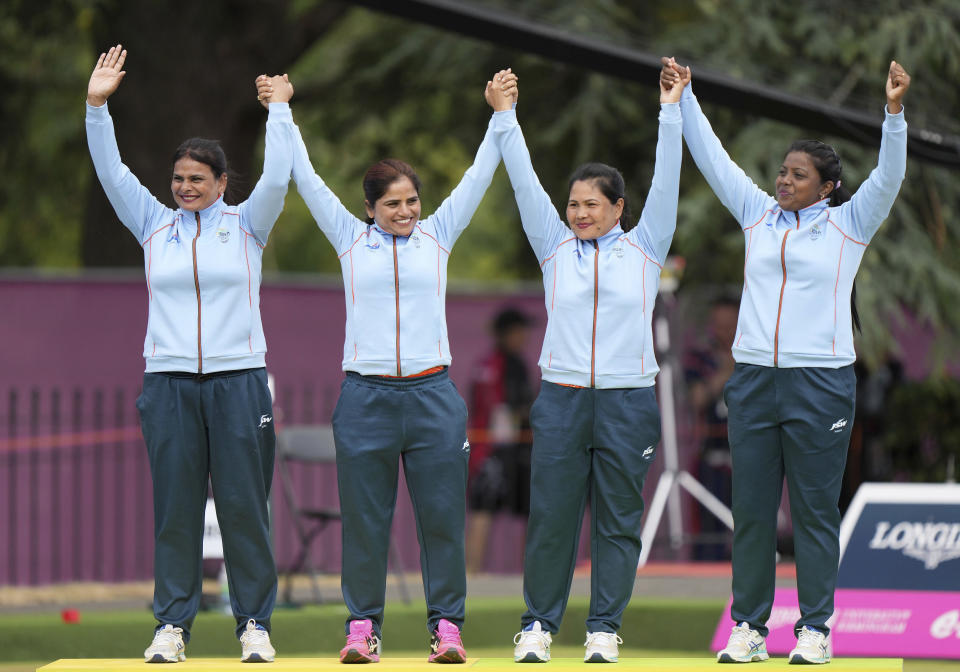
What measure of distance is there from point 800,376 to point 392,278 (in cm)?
163

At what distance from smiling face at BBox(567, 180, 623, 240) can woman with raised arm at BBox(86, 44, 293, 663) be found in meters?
1.16

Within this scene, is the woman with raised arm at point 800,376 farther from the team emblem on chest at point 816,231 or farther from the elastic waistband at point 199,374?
the elastic waistband at point 199,374

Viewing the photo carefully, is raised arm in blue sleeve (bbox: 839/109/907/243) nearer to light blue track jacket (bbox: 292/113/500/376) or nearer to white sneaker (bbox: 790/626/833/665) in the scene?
light blue track jacket (bbox: 292/113/500/376)

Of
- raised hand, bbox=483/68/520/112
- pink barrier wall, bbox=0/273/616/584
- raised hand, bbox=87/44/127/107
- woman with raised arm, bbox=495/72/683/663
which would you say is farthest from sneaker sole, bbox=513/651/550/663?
pink barrier wall, bbox=0/273/616/584

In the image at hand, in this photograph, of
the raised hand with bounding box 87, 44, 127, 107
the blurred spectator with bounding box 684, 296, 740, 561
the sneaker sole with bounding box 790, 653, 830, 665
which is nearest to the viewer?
the sneaker sole with bounding box 790, 653, 830, 665

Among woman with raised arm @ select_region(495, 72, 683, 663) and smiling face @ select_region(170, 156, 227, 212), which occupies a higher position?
smiling face @ select_region(170, 156, 227, 212)

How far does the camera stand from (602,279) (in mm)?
5918

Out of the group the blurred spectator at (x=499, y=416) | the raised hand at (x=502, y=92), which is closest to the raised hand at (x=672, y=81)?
the raised hand at (x=502, y=92)

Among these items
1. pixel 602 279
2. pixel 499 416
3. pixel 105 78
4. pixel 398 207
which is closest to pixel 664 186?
pixel 602 279

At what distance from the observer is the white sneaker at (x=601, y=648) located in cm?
568

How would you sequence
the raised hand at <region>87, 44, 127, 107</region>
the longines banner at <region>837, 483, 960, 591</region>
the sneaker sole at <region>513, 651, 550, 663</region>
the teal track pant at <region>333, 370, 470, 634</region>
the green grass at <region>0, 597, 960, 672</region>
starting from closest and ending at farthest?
the sneaker sole at <region>513, 651, 550, 663</region> → the teal track pant at <region>333, 370, 470, 634</region> → the raised hand at <region>87, 44, 127, 107</region> → the longines banner at <region>837, 483, 960, 591</region> → the green grass at <region>0, 597, 960, 672</region>

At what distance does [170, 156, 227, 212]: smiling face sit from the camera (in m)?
5.92

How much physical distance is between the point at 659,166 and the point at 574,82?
6171mm

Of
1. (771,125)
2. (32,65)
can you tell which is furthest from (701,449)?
(32,65)
